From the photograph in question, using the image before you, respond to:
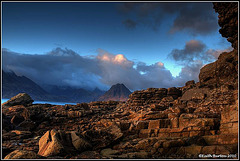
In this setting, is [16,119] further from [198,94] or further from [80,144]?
[198,94]

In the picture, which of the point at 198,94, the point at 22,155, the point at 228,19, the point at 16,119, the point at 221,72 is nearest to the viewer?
the point at 22,155

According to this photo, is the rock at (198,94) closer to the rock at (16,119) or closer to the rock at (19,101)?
the rock at (16,119)

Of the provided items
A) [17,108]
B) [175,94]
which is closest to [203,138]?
[175,94]

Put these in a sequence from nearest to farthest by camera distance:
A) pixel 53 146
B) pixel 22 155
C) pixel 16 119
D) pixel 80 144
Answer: pixel 22 155 → pixel 53 146 → pixel 80 144 → pixel 16 119

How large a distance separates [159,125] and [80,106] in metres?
45.5

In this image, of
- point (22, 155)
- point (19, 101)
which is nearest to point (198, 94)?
point (22, 155)

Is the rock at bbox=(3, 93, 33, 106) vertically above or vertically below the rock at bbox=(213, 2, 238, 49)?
below

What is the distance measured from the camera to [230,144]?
15039mm

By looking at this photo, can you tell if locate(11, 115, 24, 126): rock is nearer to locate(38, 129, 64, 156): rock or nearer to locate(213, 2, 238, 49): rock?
locate(38, 129, 64, 156): rock

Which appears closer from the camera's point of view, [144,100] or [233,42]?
[233,42]

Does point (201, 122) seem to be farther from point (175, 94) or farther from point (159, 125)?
point (175, 94)

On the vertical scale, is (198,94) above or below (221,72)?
below

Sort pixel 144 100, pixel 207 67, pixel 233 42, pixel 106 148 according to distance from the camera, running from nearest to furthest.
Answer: pixel 106 148
pixel 233 42
pixel 207 67
pixel 144 100

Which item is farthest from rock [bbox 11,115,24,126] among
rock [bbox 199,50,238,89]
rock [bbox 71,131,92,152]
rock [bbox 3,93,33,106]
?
rock [bbox 199,50,238,89]
